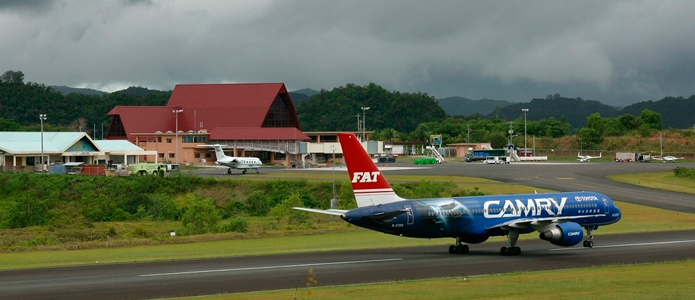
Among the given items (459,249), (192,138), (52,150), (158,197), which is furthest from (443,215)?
(192,138)

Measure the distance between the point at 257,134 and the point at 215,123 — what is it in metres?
19.3

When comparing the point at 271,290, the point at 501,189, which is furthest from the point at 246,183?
the point at 271,290

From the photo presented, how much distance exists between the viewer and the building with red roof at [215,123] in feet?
524

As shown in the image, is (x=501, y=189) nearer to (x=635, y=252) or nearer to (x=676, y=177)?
(x=676, y=177)

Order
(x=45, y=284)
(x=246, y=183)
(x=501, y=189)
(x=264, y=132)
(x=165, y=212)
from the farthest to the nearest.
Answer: (x=264, y=132) < (x=246, y=183) < (x=501, y=189) < (x=165, y=212) < (x=45, y=284)

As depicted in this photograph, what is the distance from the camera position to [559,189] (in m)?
86.9

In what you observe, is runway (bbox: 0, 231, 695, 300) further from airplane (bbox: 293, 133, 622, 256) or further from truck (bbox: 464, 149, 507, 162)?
truck (bbox: 464, 149, 507, 162)

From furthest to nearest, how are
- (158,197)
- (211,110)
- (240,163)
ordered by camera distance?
1. (211,110)
2. (240,163)
3. (158,197)

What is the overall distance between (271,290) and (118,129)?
515ft

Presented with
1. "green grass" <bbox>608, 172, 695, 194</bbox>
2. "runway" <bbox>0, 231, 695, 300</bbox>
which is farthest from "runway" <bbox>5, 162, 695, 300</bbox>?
"green grass" <bbox>608, 172, 695, 194</bbox>

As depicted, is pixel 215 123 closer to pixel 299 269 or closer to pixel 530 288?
pixel 299 269

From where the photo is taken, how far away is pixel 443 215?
40.8m

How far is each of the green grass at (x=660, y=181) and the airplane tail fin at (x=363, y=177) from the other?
58.4m

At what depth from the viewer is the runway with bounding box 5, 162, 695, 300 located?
32.6 meters
